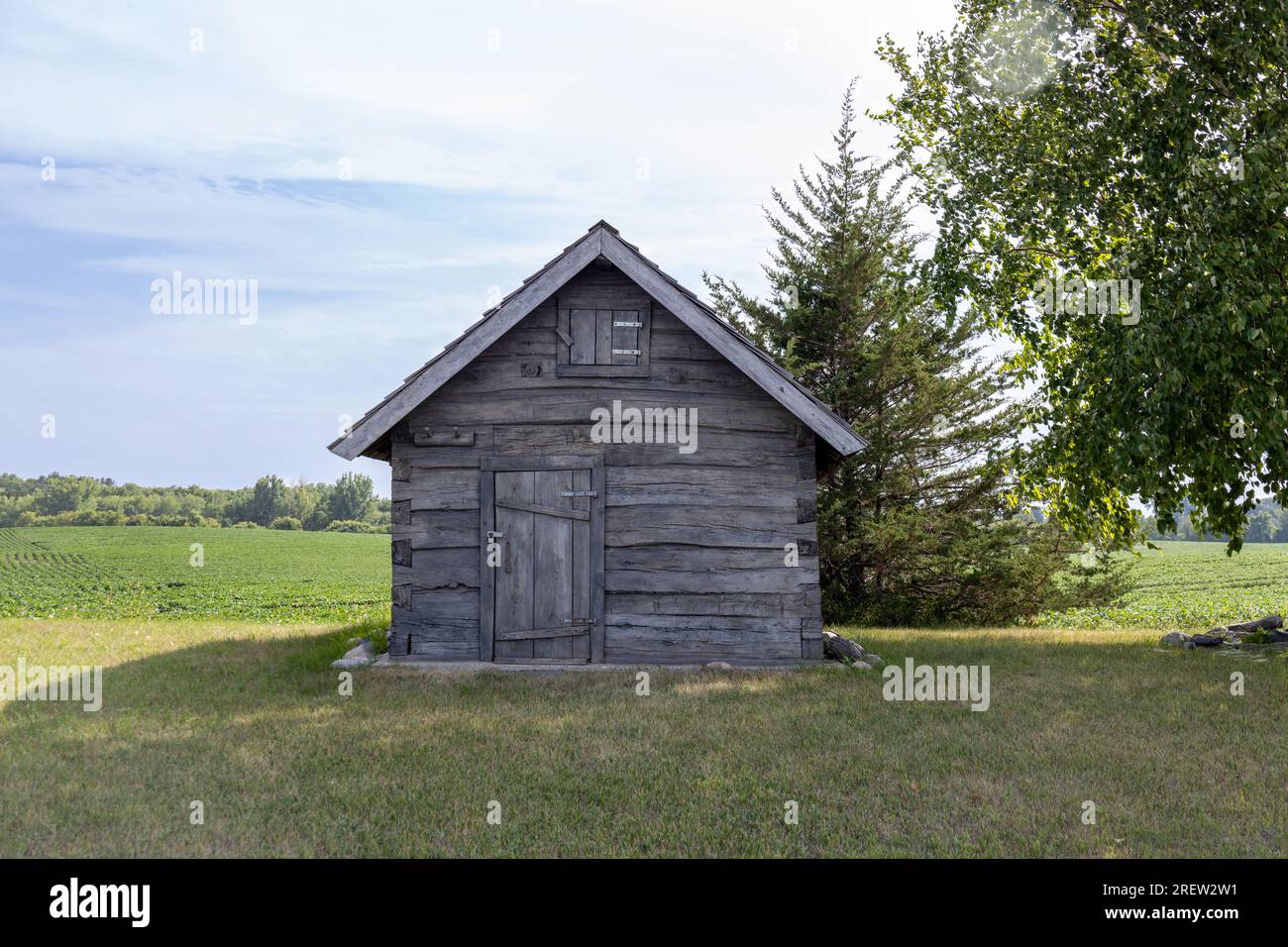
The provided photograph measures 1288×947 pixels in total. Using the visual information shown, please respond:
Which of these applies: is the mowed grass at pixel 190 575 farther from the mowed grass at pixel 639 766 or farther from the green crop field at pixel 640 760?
the mowed grass at pixel 639 766

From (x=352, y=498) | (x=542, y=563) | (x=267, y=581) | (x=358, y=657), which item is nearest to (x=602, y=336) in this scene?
(x=542, y=563)

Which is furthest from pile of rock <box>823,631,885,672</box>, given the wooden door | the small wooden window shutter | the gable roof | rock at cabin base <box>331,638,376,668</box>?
rock at cabin base <box>331,638,376,668</box>

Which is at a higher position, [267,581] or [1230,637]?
[1230,637]

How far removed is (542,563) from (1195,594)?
3244cm

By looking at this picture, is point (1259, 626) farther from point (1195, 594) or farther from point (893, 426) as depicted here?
point (1195, 594)

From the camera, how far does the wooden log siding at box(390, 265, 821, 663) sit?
12.9 m

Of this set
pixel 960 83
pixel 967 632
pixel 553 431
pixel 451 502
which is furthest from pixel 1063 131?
pixel 451 502

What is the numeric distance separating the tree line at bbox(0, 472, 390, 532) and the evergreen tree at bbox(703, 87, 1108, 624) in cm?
6139

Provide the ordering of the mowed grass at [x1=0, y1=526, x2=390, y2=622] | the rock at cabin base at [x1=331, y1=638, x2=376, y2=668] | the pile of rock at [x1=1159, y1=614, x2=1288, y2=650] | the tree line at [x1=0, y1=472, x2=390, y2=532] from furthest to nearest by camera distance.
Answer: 1. the tree line at [x1=0, y1=472, x2=390, y2=532]
2. the mowed grass at [x1=0, y1=526, x2=390, y2=622]
3. the pile of rock at [x1=1159, y1=614, x2=1288, y2=650]
4. the rock at cabin base at [x1=331, y1=638, x2=376, y2=668]

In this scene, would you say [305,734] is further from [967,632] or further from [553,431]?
[967,632]

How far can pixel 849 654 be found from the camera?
13594mm

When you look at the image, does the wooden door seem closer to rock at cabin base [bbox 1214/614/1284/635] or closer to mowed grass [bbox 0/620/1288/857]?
mowed grass [bbox 0/620/1288/857]

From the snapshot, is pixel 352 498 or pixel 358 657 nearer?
pixel 358 657

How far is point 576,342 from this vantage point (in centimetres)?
1303
